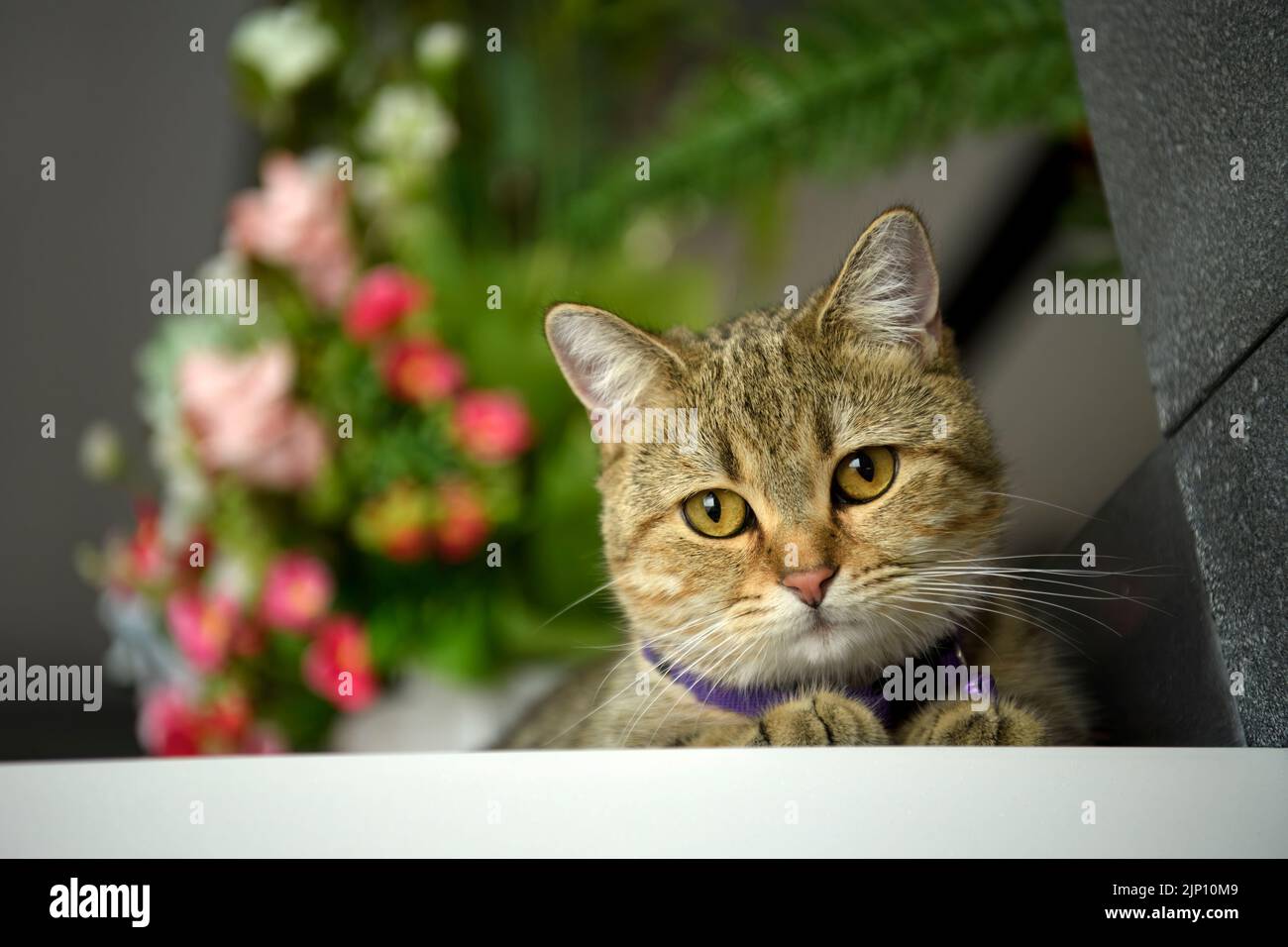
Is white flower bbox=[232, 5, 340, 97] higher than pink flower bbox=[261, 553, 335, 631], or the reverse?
white flower bbox=[232, 5, 340, 97]

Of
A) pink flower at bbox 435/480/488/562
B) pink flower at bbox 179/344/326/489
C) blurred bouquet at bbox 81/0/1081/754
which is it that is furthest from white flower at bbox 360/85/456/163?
pink flower at bbox 435/480/488/562

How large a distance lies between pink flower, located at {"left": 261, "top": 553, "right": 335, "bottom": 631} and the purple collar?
63cm

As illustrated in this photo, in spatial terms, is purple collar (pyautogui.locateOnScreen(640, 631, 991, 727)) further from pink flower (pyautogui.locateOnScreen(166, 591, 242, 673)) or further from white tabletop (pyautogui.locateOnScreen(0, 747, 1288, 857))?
pink flower (pyautogui.locateOnScreen(166, 591, 242, 673))

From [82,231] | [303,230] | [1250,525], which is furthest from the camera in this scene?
[82,231]

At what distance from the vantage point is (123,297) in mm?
1728

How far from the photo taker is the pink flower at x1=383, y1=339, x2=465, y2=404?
47.6 inches

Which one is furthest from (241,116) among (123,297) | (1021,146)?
(1021,146)

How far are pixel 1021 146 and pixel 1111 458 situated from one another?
3.42 ft

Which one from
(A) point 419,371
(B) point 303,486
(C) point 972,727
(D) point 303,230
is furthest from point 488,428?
(C) point 972,727

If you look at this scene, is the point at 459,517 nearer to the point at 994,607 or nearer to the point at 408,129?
the point at 408,129

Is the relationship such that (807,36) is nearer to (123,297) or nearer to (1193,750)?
(1193,750)

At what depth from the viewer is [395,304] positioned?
4.03 ft

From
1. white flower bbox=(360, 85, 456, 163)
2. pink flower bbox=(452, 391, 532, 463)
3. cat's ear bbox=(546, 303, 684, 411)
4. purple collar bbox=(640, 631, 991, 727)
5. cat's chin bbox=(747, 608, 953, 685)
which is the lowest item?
purple collar bbox=(640, 631, 991, 727)

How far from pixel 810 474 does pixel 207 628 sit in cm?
92
